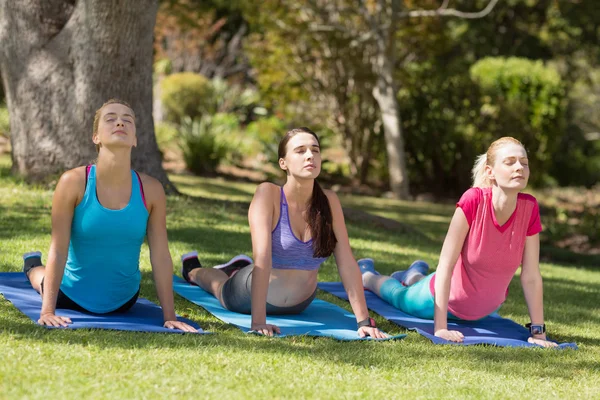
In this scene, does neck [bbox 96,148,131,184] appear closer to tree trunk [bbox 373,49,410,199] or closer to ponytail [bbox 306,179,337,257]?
ponytail [bbox 306,179,337,257]

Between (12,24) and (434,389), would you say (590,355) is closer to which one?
(434,389)

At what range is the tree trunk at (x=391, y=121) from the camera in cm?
1650

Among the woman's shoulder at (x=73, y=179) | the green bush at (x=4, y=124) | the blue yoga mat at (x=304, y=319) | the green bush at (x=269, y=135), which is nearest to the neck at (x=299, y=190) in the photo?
the blue yoga mat at (x=304, y=319)

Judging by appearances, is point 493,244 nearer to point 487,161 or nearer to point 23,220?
point 487,161

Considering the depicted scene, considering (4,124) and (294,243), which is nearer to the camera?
(294,243)

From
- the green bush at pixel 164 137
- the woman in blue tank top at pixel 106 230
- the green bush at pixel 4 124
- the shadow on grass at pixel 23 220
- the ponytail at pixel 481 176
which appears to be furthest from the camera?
the green bush at pixel 164 137

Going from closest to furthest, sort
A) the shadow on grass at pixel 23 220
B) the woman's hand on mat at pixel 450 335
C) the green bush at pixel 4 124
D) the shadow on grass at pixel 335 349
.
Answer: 1. the shadow on grass at pixel 335 349
2. the woman's hand on mat at pixel 450 335
3. the shadow on grass at pixel 23 220
4. the green bush at pixel 4 124

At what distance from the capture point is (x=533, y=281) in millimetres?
5465

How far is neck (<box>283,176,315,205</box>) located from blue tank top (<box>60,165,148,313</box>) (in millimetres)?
930

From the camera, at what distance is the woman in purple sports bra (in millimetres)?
5207

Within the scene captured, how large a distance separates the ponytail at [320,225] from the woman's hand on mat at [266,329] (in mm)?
567

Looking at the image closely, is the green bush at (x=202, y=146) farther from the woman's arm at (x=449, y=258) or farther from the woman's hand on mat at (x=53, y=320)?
the woman's hand on mat at (x=53, y=320)

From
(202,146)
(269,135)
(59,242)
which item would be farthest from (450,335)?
(269,135)

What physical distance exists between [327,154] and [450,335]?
15301mm
